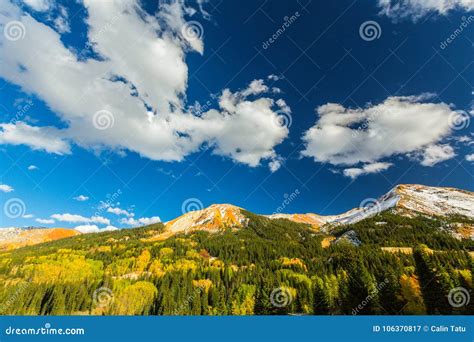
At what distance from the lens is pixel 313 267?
116 metres

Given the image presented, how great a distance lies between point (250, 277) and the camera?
321ft

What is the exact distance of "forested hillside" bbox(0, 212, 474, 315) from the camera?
138 feet
